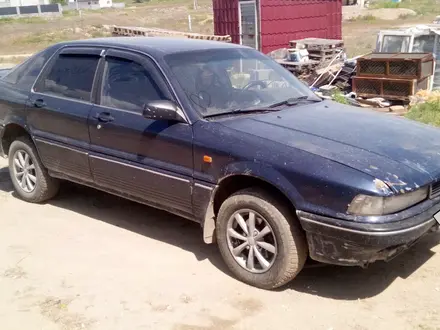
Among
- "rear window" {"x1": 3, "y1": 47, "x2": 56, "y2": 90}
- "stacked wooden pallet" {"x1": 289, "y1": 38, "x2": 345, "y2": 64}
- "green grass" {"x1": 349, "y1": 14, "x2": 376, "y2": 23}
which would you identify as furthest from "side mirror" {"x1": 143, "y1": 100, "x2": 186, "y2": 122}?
"green grass" {"x1": 349, "y1": 14, "x2": 376, "y2": 23}

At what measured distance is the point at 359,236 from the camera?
3.40 m

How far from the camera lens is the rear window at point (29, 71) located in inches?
221

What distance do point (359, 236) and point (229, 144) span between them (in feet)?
3.78

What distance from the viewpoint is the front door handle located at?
185 inches

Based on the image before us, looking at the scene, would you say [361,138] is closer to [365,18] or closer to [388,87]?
[388,87]

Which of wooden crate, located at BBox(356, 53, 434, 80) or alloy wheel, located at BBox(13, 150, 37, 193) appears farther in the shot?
wooden crate, located at BBox(356, 53, 434, 80)

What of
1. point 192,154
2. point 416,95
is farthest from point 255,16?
point 192,154

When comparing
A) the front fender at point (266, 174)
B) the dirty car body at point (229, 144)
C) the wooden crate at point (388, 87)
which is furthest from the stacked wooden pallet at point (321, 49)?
the front fender at point (266, 174)

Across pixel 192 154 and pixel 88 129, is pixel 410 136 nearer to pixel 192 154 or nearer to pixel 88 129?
pixel 192 154

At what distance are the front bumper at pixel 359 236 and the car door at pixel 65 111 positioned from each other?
241 centimetres

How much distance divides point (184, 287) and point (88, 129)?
1.78 meters

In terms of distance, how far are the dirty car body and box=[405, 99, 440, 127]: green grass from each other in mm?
4248

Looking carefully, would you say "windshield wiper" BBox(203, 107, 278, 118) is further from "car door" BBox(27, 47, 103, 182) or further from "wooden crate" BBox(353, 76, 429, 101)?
"wooden crate" BBox(353, 76, 429, 101)

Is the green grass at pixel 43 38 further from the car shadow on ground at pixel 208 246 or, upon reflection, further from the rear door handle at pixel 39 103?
the rear door handle at pixel 39 103
